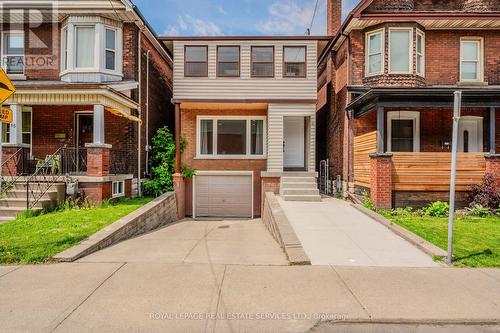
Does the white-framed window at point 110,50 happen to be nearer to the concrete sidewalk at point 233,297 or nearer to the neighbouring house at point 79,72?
the neighbouring house at point 79,72

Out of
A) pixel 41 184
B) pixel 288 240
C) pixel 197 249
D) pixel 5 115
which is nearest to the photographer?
pixel 5 115

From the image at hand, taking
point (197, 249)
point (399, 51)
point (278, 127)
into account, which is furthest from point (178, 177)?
point (399, 51)

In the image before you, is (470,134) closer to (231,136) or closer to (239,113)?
(239,113)

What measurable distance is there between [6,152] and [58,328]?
10.2 m

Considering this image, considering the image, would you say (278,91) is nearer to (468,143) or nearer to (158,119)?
(158,119)

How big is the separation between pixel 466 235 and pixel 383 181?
312 cm

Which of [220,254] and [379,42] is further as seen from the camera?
[379,42]

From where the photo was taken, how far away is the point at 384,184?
10.5 meters

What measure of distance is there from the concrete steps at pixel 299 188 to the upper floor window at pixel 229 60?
5243 millimetres

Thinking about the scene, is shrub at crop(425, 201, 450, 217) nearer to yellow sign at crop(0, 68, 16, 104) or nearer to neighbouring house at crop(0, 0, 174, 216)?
neighbouring house at crop(0, 0, 174, 216)

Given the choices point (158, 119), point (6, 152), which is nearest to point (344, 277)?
point (6, 152)

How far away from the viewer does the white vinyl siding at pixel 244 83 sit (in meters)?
14.2

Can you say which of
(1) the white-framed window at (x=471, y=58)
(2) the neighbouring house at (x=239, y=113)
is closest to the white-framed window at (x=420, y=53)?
(1) the white-framed window at (x=471, y=58)

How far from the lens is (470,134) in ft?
44.6
